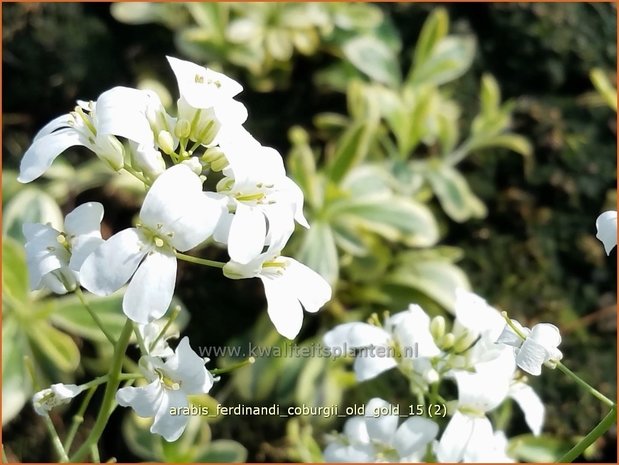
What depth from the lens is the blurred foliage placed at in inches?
83.2

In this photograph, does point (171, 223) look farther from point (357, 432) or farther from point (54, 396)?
Result: point (357, 432)

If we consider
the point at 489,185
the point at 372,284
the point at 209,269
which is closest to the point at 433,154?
the point at 489,185

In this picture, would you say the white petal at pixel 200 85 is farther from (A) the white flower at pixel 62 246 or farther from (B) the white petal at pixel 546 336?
(B) the white petal at pixel 546 336

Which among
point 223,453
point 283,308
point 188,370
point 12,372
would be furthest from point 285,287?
point 12,372

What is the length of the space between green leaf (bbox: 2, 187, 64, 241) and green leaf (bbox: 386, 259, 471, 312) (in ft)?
3.09

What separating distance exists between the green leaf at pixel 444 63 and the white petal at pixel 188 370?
5.46 feet

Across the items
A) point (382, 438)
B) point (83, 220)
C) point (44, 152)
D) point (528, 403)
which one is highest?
point (44, 152)

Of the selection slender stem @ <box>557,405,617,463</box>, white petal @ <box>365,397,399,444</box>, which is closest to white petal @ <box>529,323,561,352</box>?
slender stem @ <box>557,405,617,463</box>

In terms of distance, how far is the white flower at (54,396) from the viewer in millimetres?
1033

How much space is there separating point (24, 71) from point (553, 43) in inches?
68.7

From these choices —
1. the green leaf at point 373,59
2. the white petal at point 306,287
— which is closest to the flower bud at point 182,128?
the white petal at point 306,287

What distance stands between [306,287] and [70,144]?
1.17ft

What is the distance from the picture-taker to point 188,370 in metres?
1.01

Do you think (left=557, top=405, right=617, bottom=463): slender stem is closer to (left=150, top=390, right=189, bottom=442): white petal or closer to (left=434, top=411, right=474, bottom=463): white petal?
(left=434, top=411, right=474, bottom=463): white petal
